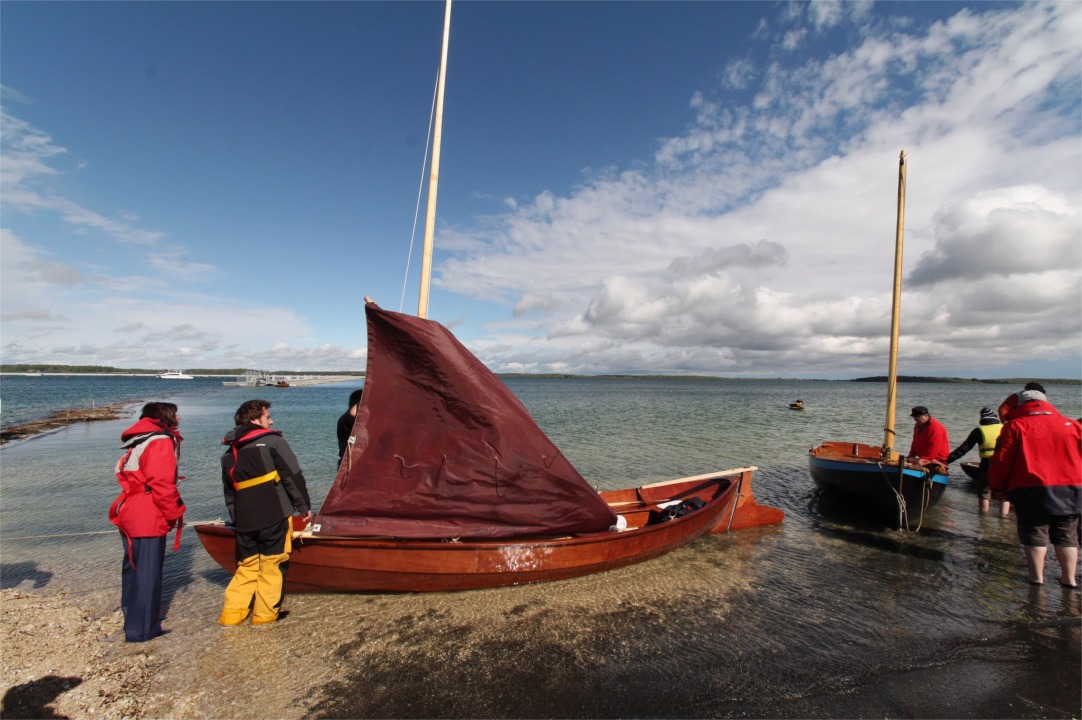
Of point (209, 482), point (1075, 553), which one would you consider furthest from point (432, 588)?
point (209, 482)

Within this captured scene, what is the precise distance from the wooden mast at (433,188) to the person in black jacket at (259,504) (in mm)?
2056

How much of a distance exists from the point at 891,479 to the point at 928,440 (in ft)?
5.99

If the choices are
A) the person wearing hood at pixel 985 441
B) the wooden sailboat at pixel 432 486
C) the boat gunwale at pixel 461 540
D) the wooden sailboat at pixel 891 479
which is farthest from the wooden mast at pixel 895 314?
the wooden sailboat at pixel 432 486

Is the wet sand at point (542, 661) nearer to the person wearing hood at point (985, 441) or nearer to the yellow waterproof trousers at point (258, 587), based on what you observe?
the yellow waterproof trousers at point (258, 587)

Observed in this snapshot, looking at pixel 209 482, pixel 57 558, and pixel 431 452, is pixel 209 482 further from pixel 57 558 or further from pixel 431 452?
pixel 431 452

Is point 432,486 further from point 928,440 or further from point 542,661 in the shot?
point 928,440

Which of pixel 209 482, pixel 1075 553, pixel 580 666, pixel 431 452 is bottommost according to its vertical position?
pixel 209 482

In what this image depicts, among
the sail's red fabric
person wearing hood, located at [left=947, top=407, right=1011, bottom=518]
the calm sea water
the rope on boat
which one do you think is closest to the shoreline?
the calm sea water

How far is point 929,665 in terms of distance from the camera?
482cm

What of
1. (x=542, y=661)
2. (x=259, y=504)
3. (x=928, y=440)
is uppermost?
(x=928, y=440)

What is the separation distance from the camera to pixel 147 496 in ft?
15.1

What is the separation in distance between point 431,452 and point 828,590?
5.88m

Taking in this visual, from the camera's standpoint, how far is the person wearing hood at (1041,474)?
18.1 feet

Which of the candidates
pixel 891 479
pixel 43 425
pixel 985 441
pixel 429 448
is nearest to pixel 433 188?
pixel 429 448
